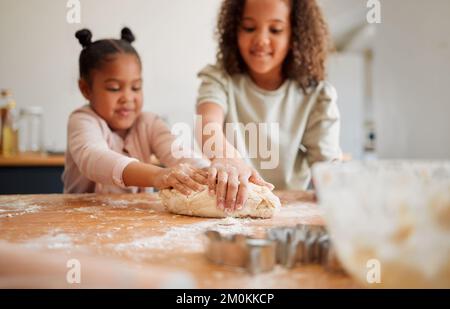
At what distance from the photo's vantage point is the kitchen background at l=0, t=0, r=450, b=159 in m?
1.90

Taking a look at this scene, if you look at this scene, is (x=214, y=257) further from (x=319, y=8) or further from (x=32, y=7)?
(x=32, y=7)

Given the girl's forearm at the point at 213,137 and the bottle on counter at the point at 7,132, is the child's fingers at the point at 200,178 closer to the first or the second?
the girl's forearm at the point at 213,137

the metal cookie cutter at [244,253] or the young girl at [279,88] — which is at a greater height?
the young girl at [279,88]

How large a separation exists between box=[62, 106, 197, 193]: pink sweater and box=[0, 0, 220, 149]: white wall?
1.18m

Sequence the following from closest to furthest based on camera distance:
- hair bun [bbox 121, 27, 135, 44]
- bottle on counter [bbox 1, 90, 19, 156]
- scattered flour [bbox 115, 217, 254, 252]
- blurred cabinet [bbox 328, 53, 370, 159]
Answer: scattered flour [bbox 115, 217, 254, 252] < hair bun [bbox 121, 27, 135, 44] < bottle on counter [bbox 1, 90, 19, 156] < blurred cabinet [bbox 328, 53, 370, 159]

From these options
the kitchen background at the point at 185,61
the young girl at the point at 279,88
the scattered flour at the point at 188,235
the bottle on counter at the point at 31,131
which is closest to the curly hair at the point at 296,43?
the young girl at the point at 279,88

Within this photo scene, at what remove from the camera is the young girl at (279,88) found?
0.98 meters

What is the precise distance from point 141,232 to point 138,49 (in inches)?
82.4

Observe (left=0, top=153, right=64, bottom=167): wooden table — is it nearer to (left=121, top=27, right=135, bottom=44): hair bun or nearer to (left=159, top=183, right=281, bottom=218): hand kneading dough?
(left=121, top=27, right=135, bottom=44): hair bun

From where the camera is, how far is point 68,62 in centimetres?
240

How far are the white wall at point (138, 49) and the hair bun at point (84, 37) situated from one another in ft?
3.75

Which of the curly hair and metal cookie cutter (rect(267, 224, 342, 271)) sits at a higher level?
the curly hair

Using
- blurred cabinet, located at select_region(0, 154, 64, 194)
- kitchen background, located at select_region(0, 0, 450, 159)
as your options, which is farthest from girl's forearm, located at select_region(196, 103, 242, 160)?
blurred cabinet, located at select_region(0, 154, 64, 194)
